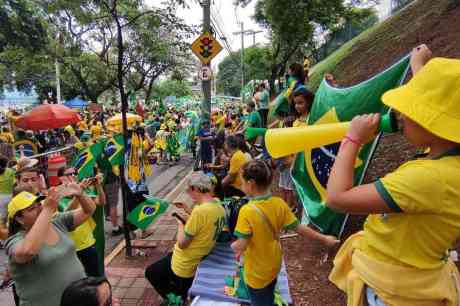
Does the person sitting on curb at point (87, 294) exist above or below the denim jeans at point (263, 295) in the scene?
above

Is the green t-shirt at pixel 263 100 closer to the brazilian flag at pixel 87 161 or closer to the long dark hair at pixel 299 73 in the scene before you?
the long dark hair at pixel 299 73

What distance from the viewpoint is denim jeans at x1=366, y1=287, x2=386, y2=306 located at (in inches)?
60.2

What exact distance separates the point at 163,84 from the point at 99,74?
2905 cm

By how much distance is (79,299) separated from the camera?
1.93 metres

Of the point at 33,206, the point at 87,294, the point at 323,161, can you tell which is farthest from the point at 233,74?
the point at 87,294

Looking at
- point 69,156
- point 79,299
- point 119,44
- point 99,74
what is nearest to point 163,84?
point 99,74

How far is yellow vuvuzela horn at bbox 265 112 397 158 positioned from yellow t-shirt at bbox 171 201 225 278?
182cm

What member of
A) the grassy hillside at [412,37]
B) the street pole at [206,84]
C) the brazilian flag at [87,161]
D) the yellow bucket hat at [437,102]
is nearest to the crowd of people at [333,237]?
the yellow bucket hat at [437,102]

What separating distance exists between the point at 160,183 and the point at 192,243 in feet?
22.9

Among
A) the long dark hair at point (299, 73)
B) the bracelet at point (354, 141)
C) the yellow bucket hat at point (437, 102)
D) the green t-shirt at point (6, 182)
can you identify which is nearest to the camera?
the yellow bucket hat at point (437, 102)

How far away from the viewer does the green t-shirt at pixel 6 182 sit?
5.24 meters

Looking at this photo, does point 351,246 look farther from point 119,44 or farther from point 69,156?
point 69,156

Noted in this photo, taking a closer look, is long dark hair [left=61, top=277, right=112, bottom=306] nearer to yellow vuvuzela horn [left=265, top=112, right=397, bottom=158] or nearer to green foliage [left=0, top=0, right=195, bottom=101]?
yellow vuvuzela horn [left=265, top=112, right=397, bottom=158]

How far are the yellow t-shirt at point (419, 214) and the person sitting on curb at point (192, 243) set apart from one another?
212 centimetres
